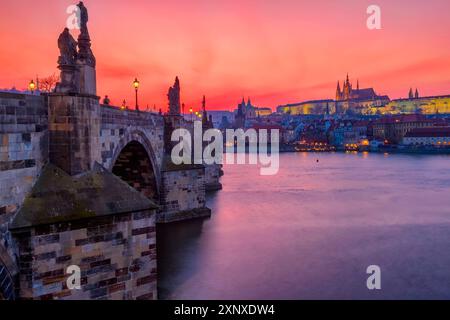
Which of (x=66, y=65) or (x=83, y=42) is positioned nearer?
(x=66, y=65)

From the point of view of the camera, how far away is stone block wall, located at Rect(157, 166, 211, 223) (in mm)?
28281

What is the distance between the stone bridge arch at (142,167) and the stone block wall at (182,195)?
638mm

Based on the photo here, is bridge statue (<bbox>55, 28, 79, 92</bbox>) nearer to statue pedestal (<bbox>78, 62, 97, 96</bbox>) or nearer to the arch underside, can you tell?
statue pedestal (<bbox>78, 62, 97, 96</bbox>)

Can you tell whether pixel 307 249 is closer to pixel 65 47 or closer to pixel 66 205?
pixel 66 205

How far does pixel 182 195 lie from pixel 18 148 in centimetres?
1832

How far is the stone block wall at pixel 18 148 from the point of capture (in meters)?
10.6

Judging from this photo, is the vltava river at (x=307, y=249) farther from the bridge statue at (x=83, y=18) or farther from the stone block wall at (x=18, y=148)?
the bridge statue at (x=83, y=18)

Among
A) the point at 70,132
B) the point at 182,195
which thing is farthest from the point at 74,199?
the point at 182,195

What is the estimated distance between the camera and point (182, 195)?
29.2 meters

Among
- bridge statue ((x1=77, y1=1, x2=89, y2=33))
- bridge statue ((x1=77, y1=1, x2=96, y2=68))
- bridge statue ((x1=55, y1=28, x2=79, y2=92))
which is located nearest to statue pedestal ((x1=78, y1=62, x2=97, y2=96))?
bridge statue ((x1=77, y1=1, x2=96, y2=68))

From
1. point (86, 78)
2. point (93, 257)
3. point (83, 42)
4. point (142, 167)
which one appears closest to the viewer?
point (93, 257)

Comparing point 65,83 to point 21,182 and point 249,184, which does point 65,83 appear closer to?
point 21,182

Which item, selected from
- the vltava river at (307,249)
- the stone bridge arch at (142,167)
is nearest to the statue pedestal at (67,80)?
the vltava river at (307,249)

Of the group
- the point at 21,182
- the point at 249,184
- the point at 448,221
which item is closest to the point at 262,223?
the point at 448,221
